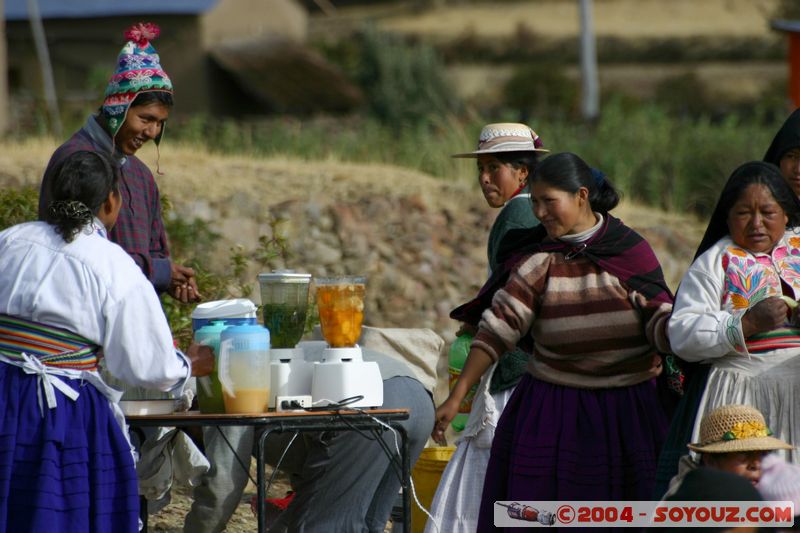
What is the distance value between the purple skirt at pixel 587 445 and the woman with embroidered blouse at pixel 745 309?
0.17 meters

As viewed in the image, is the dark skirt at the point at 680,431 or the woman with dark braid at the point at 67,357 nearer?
the woman with dark braid at the point at 67,357

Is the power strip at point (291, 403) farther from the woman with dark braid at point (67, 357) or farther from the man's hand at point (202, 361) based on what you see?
the woman with dark braid at point (67, 357)

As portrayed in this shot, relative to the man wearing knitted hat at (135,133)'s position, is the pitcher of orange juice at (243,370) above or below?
below

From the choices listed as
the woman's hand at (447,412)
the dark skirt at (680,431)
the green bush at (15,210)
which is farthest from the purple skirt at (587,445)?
the green bush at (15,210)

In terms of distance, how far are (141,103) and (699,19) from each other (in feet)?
130

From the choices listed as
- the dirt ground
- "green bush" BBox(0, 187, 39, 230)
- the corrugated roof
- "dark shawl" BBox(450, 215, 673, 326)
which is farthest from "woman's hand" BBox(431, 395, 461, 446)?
the dirt ground

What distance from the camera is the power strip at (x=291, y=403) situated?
4840mm

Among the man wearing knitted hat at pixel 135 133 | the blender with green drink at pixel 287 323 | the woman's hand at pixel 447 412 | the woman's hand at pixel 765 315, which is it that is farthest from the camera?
the man wearing knitted hat at pixel 135 133

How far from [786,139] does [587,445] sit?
1431 millimetres

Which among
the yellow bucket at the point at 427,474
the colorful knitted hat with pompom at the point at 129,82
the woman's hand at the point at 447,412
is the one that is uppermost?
the colorful knitted hat with pompom at the point at 129,82

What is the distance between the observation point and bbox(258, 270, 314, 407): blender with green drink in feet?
16.2

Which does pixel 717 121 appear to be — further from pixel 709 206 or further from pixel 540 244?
pixel 540 244

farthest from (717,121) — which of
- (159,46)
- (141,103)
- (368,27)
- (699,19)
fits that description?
(141,103)

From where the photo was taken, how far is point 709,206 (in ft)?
52.4
